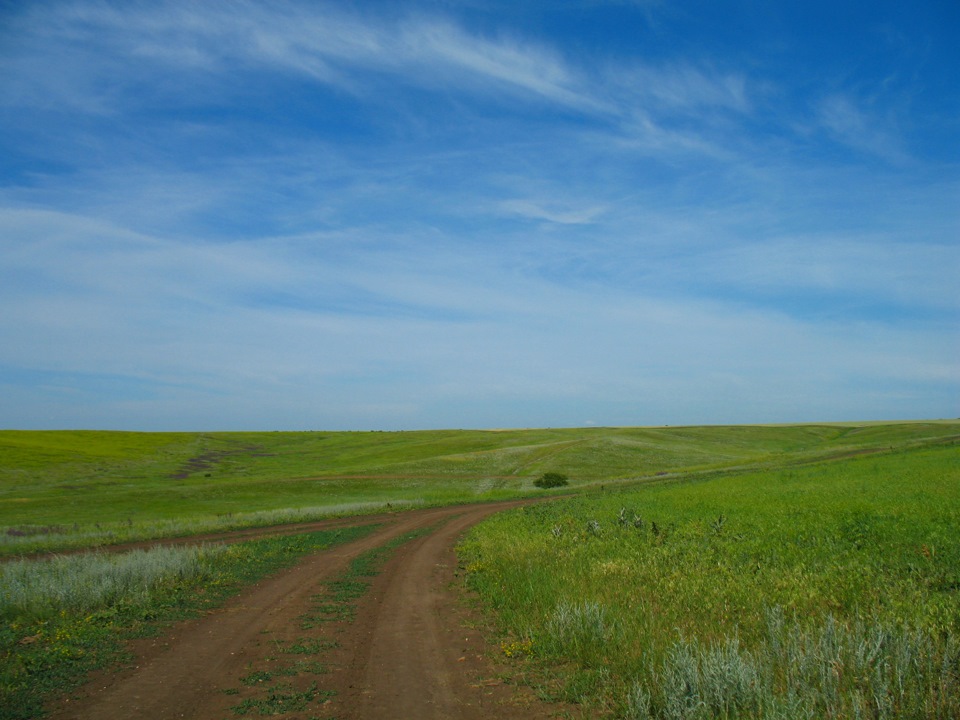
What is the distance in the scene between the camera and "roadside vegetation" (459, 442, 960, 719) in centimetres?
648

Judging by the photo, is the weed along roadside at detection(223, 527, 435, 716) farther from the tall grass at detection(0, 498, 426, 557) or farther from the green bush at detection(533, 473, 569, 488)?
the green bush at detection(533, 473, 569, 488)

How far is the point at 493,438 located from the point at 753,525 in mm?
109501

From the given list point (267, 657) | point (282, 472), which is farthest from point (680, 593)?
point (282, 472)

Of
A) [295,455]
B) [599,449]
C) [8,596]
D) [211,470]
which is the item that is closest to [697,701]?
[8,596]

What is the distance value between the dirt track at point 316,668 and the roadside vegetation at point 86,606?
60 centimetres

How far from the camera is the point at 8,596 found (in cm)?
1277

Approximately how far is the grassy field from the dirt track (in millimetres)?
20797

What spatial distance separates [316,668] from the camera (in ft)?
29.9

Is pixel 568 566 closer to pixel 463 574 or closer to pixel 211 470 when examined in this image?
pixel 463 574

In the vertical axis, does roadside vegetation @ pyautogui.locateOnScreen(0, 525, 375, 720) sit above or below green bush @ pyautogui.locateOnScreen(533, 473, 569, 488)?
above

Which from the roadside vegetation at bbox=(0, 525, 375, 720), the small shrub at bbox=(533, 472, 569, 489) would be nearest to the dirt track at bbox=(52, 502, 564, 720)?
the roadside vegetation at bbox=(0, 525, 375, 720)

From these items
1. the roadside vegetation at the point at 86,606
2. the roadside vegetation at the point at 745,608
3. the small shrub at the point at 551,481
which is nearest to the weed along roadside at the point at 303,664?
the roadside vegetation at the point at 86,606

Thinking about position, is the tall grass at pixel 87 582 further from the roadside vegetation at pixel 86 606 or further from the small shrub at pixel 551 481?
the small shrub at pixel 551 481

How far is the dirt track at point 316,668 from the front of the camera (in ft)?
25.1
